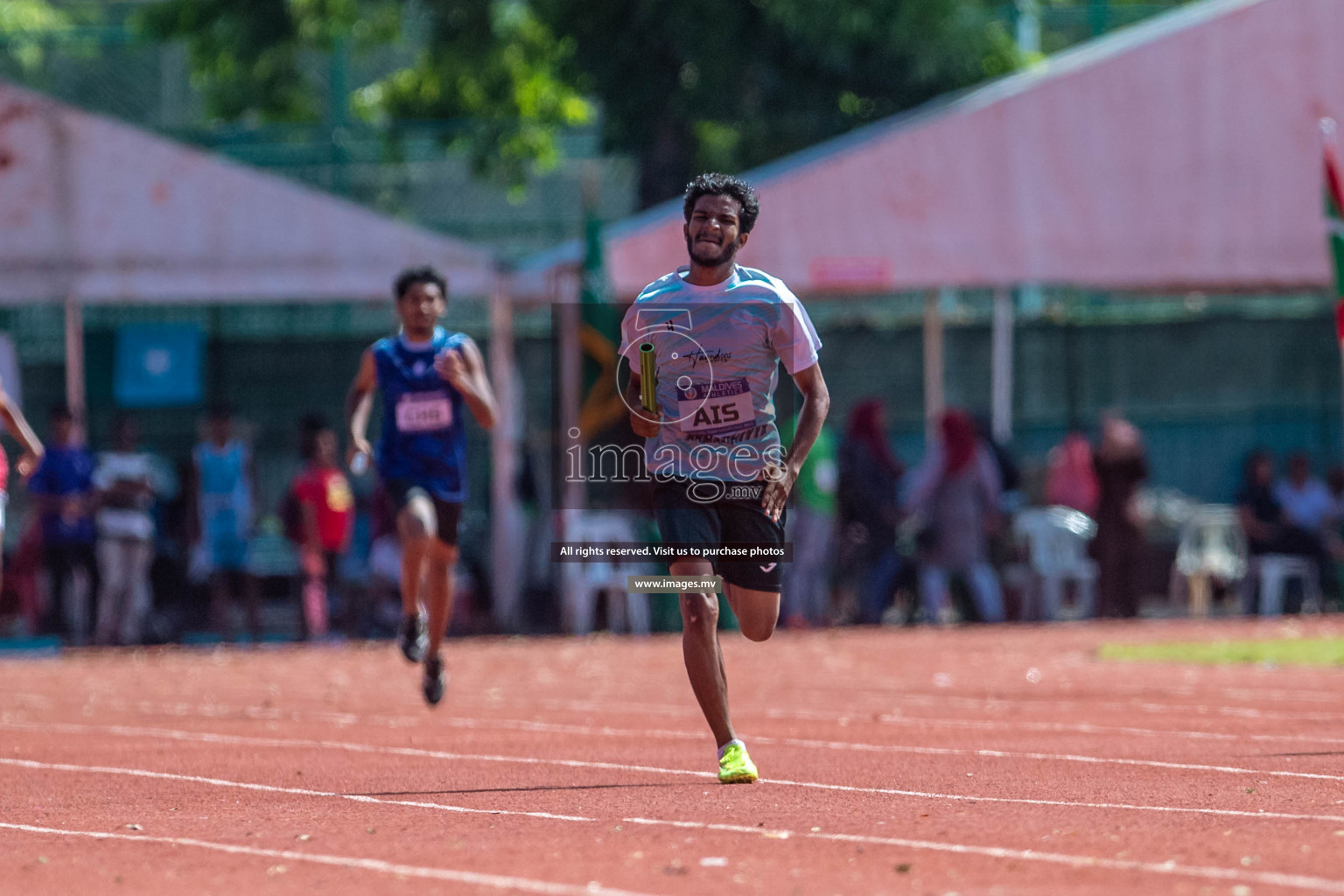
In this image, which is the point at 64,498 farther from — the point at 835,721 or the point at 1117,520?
the point at 835,721

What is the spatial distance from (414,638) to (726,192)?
4.16 metres

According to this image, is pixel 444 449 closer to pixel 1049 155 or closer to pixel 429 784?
pixel 429 784

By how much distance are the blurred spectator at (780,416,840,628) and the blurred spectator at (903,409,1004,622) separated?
779 mm

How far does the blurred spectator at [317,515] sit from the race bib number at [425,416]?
298 inches

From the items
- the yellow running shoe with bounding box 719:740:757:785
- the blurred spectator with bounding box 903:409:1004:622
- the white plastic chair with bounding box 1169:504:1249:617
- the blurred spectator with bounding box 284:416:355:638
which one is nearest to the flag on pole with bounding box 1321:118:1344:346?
the yellow running shoe with bounding box 719:740:757:785

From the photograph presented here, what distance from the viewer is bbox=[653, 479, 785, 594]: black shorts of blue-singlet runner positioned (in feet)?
26.5

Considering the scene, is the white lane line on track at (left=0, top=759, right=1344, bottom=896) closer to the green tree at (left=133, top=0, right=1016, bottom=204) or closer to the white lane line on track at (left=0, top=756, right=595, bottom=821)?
the white lane line on track at (left=0, top=756, right=595, bottom=821)

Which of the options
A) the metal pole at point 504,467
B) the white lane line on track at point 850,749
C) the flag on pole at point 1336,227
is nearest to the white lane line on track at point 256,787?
the white lane line on track at point 850,749

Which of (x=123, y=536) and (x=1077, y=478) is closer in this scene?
(x=123, y=536)

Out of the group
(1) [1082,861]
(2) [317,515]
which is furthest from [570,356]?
(1) [1082,861]

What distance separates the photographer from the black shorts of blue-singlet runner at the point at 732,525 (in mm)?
8086

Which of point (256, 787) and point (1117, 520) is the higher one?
point (1117, 520)

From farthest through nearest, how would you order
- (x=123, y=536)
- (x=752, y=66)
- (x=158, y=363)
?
(x=752, y=66) → (x=158, y=363) → (x=123, y=536)

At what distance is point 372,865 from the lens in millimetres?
6312
